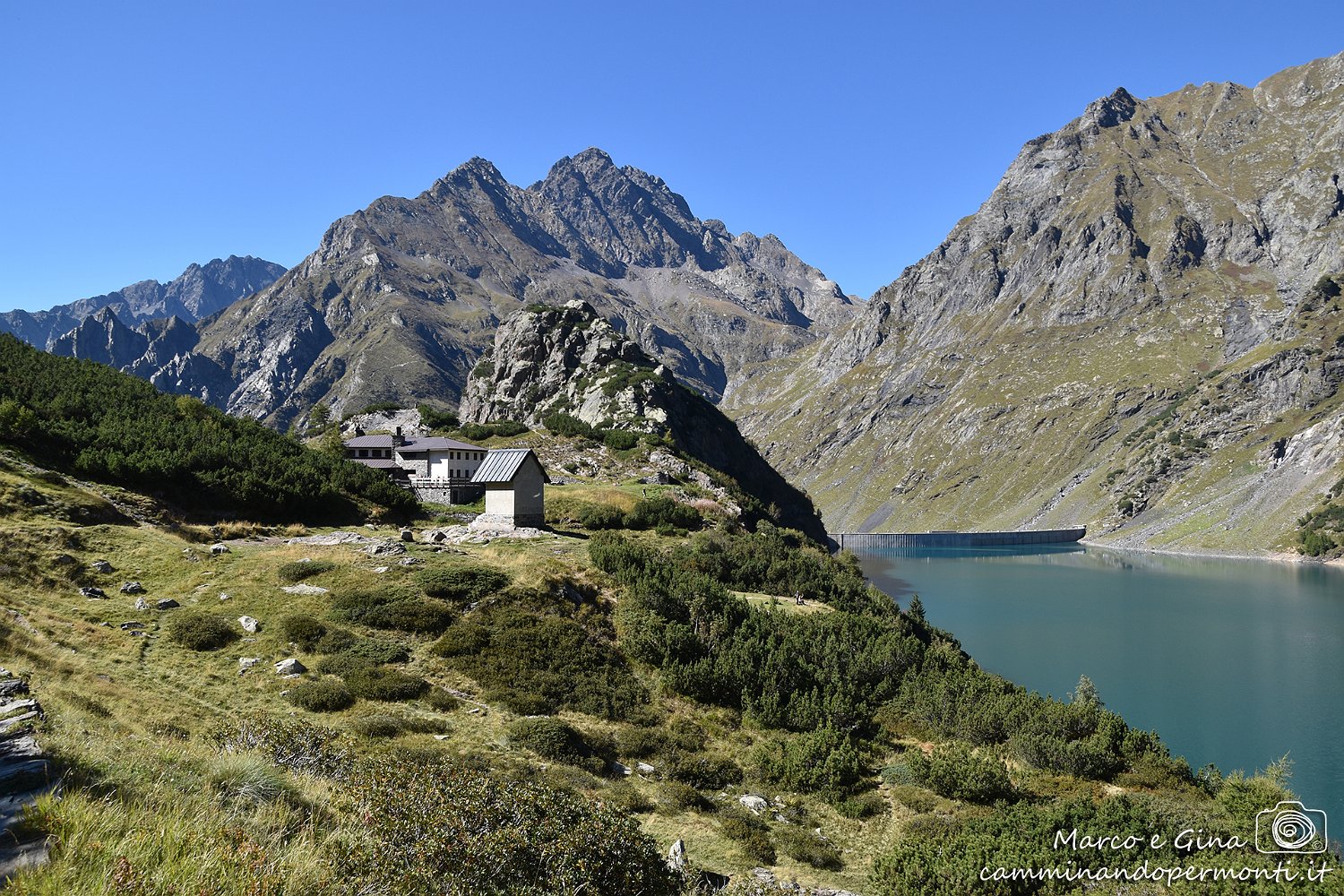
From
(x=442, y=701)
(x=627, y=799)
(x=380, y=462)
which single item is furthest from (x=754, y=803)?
(x=380, y=462)

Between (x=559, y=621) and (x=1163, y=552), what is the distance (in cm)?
18241

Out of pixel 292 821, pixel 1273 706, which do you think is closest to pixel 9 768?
pixel 292 821

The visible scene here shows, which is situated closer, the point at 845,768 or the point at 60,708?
the point at 60,708

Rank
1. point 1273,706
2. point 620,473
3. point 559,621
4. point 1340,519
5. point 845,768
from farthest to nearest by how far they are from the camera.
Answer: point 1340,519 → point 620,473 → point 1273,706 → point 559,621 → point 845,768

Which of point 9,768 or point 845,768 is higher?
point 9,768

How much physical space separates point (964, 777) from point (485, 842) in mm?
19158

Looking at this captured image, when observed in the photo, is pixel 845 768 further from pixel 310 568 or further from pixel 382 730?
pixel 310 568

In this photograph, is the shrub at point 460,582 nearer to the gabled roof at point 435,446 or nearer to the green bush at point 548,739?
the green bush at point 548,739

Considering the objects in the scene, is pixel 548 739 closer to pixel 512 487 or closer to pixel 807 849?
pixel 807 849

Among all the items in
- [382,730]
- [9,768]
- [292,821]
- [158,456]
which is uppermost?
[158,456]

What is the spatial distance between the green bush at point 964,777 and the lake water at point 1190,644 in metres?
23.5

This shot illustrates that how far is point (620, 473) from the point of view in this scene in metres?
81.4

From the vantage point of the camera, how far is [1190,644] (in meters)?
72.0

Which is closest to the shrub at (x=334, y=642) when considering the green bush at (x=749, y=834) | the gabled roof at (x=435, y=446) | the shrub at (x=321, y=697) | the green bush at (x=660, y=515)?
the shrub at (x=321, y=697)
